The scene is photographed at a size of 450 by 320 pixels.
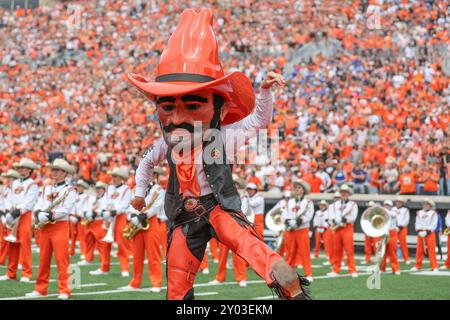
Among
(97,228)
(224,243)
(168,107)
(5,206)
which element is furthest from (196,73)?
(97,228)

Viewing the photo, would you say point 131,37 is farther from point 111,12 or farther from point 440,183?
point 440,183

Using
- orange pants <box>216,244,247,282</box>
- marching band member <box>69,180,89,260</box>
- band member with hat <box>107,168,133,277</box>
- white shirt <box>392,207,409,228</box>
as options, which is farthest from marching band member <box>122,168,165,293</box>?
white shirt <box>392,207,409,228</box>

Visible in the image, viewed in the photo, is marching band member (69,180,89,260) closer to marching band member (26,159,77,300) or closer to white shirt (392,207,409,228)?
marching band member (26,159,77,300)

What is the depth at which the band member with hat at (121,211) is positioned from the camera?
1510 centimetres

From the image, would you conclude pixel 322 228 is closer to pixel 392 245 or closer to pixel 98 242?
pixel 392 245

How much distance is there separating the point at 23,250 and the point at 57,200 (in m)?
2.28

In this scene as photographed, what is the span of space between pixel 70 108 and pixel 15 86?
3.00 meters

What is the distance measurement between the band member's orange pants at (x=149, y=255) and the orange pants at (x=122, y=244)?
1.87 meters

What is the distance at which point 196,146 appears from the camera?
6.40 metres

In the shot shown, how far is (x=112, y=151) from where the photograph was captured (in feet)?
85.4

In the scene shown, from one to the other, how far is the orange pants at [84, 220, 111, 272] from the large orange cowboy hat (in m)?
8.99

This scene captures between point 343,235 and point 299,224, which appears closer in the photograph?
point 299,224

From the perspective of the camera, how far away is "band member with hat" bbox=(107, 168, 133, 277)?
1510 centimetres

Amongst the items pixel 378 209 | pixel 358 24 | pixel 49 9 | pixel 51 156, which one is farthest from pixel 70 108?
pixel 378 209
